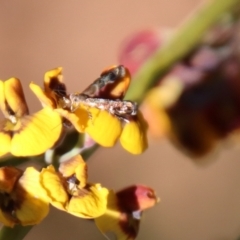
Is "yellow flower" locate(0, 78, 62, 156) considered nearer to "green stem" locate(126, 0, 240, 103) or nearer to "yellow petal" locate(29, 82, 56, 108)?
"yellow petal" locate(29, 82, 56, 108)

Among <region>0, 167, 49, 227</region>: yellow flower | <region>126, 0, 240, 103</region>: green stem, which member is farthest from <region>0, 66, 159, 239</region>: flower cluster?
<region>126, 0, 240, 103</region>: green stem

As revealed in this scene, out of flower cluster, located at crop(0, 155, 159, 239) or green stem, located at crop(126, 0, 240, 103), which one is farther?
green stem, located at crop(126, 0, 240, 103)

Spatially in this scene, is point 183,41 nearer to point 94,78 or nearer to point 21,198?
point 94,78

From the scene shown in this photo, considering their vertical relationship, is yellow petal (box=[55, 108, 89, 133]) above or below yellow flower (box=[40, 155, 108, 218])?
above

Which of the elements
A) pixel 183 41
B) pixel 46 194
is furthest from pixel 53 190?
pixel 183 41

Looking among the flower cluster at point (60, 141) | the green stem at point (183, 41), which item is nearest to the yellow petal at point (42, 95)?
the flower cluster at point (60, 141)

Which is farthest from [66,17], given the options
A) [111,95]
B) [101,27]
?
[111,95]

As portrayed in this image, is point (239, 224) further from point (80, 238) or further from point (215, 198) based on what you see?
point (80, 238)
